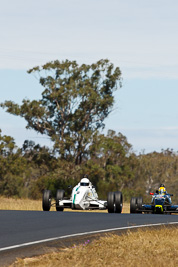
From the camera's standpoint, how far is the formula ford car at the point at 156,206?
28097 mm

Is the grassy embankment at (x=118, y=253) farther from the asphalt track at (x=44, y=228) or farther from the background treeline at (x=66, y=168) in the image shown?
the background treeline at (x=66, y=168)

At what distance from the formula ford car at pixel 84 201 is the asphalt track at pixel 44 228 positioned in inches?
246

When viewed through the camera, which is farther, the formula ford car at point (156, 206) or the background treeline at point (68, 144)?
the background treeline at point (68, 144)

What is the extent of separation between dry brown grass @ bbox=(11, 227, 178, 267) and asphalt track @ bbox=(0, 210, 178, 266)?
72 cm

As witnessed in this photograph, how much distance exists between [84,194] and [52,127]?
132 feet

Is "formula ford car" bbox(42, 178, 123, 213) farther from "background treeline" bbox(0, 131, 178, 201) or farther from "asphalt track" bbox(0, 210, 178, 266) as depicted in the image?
"background treeline" bbox(0, 131, 178, 201)

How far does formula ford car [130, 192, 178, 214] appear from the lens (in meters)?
28.1

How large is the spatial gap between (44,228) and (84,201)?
11721 mm

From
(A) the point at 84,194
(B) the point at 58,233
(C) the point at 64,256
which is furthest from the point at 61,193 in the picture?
(C) the point at 64,256

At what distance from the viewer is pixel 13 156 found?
63750 mm

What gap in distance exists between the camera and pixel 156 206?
28281 mm

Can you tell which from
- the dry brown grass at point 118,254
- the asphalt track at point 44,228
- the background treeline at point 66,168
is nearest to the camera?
the dry brown grass at point 118,254

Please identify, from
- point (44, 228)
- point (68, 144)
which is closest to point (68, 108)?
point (68, 144)

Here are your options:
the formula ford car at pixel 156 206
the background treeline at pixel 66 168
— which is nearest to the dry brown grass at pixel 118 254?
the formula ford car at pixel 156 206
